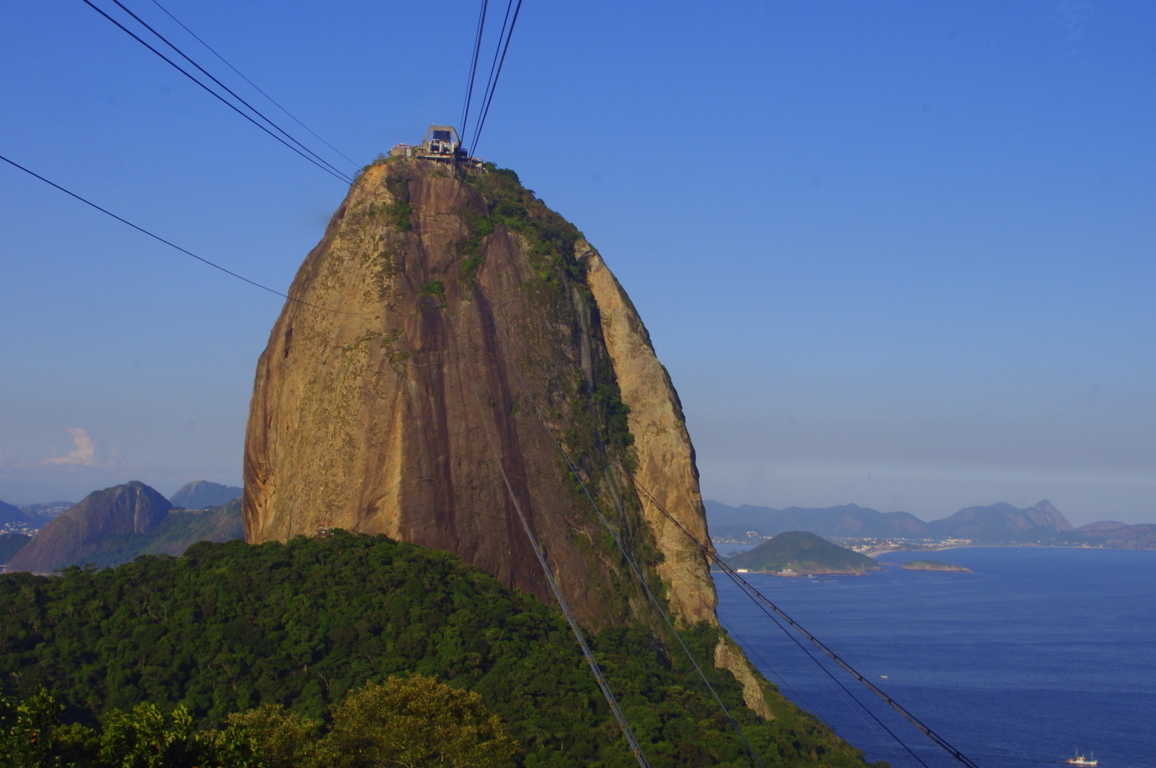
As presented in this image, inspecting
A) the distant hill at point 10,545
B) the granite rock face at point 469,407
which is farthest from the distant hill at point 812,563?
the granite rock face at point 469,407

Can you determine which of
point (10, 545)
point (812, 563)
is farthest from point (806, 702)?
point (812, 563)

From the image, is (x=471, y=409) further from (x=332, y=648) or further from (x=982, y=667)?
(x=982, y=667)

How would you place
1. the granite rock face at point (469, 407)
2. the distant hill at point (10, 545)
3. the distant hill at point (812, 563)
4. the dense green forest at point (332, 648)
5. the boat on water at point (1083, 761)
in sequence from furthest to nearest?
the distant hill at point (812, 563)
the distant hill at point (10, 545)
the boat on water at point (1083, 761)
the granite rock face at point (469, 407)
the dense green forest at point (332, 648)

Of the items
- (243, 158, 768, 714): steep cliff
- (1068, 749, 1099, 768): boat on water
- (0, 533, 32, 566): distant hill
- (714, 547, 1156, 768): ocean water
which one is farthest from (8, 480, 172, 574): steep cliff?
(1068, 749, 1099, 768): boat on water

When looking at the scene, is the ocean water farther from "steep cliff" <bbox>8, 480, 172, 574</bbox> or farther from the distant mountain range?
"steep cliff" <bbox>8, 480, 172, 574</bbox>

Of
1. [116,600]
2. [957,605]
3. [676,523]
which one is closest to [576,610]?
[676,523]

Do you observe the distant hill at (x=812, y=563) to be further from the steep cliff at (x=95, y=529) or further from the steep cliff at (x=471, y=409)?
the steep cliff at (x=471, y=409)
